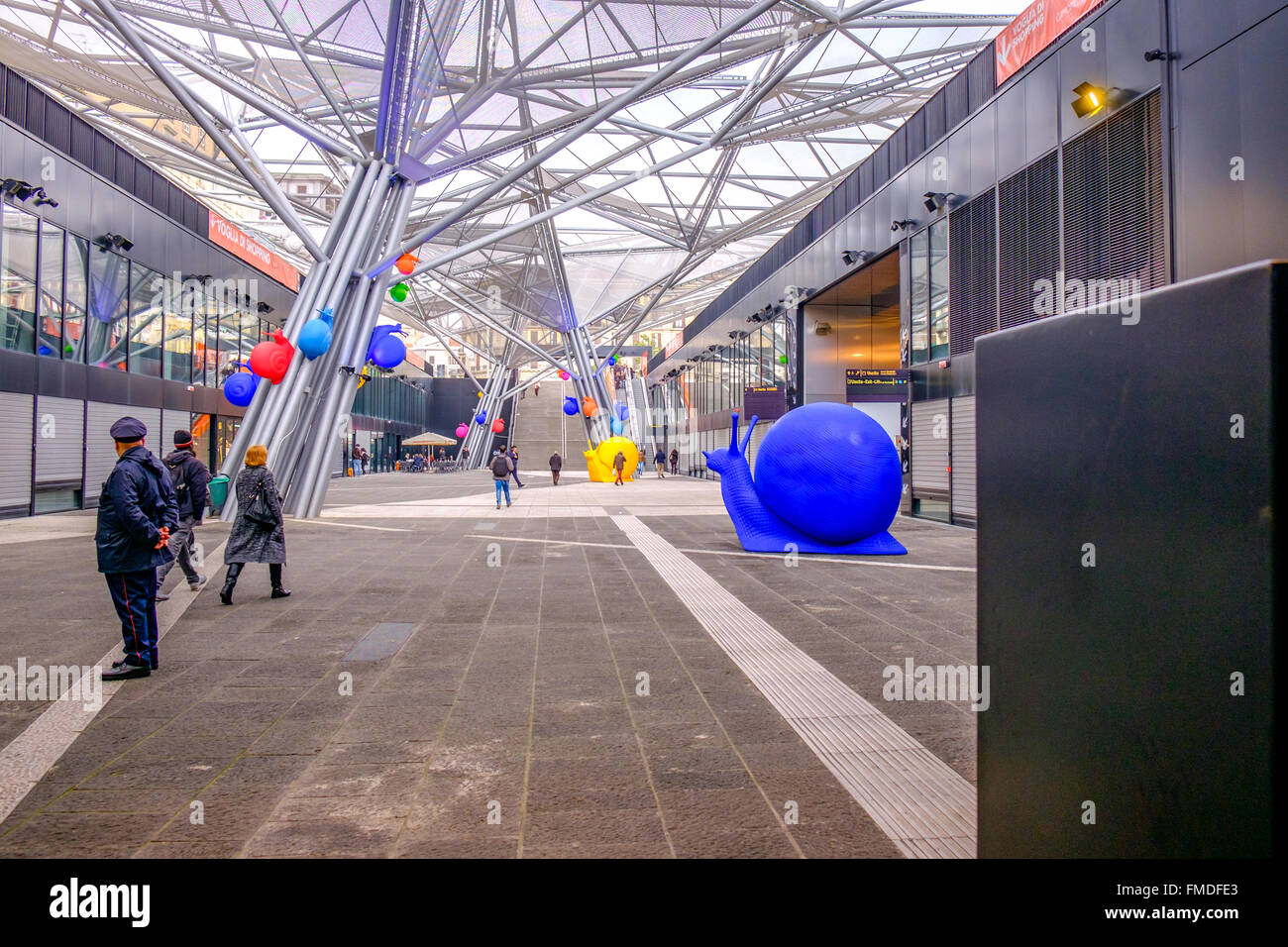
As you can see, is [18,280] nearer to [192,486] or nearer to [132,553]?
[192,486]

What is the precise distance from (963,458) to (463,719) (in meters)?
15.4

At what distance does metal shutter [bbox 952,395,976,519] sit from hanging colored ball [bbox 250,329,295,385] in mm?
13408

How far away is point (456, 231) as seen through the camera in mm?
46375

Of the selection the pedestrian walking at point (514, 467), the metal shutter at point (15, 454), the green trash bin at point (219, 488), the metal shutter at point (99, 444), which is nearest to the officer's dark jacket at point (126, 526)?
the green trash bin at point (219, 488)

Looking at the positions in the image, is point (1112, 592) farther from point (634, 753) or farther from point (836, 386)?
point (836, 386)

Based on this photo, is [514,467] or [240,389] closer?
[240,389]

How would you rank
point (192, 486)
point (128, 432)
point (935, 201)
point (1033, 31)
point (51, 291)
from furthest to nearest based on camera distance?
point (51, 291), point (935, 201), point (1033, 31), point (192, 486), point (128, 432)

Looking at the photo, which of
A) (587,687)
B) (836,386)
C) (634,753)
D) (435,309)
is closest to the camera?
(634,753)

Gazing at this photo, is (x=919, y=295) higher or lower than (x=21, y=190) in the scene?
lower

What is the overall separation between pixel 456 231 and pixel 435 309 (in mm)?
27776

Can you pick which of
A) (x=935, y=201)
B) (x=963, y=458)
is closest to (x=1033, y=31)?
(x=935, y=201)

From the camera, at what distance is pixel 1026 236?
53.9ft

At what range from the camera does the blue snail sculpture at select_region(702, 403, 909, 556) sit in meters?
12.6
